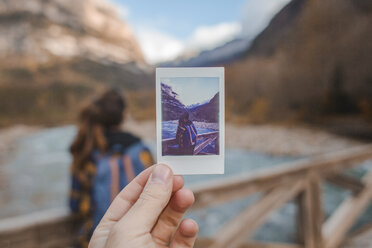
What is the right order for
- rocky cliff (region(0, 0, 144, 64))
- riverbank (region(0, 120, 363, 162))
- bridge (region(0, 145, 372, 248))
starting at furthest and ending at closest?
rocky cliff (region(0, 0, 144, 64))
riverbank (region(0, 120, 363, 162))
bridge (region(0, 145, 372, 248))

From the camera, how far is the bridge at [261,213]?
54cm

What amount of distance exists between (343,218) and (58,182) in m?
5.63

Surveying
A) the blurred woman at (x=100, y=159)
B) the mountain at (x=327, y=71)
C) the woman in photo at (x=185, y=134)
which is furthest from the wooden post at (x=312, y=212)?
the mountain at (x=327, y=71)

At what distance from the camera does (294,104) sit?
10.9 feet

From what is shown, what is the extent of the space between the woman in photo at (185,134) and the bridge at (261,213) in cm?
36

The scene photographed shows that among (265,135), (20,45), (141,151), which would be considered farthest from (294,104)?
(20,45)

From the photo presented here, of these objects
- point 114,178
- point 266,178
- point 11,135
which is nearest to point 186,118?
point 114,178

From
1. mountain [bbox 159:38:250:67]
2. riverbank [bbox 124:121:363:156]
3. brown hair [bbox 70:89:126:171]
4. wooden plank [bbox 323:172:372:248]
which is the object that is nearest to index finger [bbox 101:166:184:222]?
mountain [bbox 159:38:250:67]

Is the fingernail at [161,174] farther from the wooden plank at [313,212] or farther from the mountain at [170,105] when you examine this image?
the wooden plank at [313,212]

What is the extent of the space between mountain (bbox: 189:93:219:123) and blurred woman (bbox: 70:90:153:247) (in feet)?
0.81

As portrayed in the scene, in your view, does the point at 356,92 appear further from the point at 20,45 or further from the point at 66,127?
the point at 20,45

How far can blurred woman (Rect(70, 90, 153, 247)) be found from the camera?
1.65 feet

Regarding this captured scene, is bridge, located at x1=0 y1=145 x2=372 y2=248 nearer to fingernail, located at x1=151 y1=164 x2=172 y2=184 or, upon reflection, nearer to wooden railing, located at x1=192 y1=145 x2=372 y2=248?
wooden railing, located at x1=192 y1=145 x2=372 y2=248

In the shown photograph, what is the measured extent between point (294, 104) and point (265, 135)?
2.69 metres
